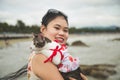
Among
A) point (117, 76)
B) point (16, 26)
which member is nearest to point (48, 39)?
point (117, 76)

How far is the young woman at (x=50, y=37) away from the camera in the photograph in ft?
3.06

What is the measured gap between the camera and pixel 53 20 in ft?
3.55

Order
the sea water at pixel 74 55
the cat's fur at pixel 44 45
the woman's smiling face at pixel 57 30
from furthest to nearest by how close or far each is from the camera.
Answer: the sea water at pixel 74 55, the woman's smiling face at pixel 57 30, the cat's fur at pixel 44 45

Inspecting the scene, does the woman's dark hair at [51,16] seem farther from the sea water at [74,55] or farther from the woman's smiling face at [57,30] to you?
the sea water at [74,55]

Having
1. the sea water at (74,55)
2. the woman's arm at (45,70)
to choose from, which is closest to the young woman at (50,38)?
the woman's arm at (45,70)

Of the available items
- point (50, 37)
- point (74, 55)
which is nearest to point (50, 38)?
point (50, 37)

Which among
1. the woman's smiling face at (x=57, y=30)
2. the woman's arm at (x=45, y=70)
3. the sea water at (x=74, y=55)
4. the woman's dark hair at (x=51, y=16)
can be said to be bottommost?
the sea water at (x=74, y=55)

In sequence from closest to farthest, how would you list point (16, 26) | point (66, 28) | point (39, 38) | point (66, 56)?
point (39, 38), point (66, 56), point (66, 28), point (16, 26)

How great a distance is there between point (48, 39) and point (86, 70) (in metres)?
4.83

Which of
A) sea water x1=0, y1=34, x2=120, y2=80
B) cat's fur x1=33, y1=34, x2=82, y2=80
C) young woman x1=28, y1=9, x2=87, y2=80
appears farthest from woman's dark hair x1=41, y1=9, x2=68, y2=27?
sea water x1=0, y1=34, x2=120, y2=80

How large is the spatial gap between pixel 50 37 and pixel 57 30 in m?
0.05

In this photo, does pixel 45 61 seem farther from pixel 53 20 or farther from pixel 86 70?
pixel 86 70

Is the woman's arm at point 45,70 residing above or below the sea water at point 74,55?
above

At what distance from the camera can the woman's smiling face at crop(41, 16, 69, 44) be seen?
107 centimetres
